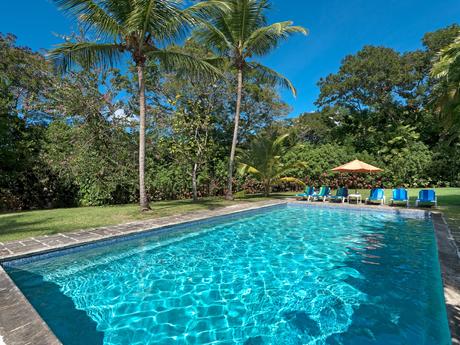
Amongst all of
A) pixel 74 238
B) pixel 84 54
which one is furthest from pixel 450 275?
pixel 84 54

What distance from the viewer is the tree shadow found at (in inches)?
122

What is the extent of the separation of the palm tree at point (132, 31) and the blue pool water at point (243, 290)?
15.2 feet

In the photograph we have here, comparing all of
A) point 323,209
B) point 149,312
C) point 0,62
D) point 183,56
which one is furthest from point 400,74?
point 0,62

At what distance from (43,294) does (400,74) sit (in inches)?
1098

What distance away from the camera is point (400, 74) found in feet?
75.3

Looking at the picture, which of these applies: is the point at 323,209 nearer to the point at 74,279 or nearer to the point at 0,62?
the point at 74,279

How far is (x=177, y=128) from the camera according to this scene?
1396 cm

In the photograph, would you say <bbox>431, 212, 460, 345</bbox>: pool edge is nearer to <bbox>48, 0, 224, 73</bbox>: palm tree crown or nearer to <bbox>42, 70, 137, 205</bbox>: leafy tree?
<bbox>48, 0, 224, 73</bbox>: palm tree crown

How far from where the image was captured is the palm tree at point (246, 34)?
11797 millimetres

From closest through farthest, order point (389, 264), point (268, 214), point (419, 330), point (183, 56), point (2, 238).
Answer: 1. point (419, 330)
2. point (389, 264)
3. point (2, 238)
4. point (183, 56)
5. point (268, 214)

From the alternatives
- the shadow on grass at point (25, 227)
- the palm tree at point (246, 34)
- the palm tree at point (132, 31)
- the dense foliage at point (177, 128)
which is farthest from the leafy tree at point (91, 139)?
the palm tree at point (246, 34)

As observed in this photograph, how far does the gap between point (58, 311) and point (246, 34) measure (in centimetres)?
1254

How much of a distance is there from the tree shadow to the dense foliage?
26.3 ft

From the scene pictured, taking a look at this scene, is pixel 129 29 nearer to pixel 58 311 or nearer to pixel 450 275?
pixel 58 311
